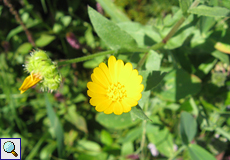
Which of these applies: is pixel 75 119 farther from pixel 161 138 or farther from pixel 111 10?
pixel 111 10

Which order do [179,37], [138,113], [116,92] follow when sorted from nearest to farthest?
[138,113] < [116,92] < [179,37]

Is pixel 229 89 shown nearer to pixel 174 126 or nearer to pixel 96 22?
pixel 174 126

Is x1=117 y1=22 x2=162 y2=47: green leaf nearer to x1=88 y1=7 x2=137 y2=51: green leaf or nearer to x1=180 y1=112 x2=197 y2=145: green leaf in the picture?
x1=88 y1=7 x2=137 y2=51: green leaf

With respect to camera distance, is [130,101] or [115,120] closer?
[130,101]

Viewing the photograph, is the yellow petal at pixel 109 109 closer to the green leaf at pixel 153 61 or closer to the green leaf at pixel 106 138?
the green leaf at pixel 153 61

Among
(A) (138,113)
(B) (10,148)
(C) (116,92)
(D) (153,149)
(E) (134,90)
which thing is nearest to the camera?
(A) (138,113)

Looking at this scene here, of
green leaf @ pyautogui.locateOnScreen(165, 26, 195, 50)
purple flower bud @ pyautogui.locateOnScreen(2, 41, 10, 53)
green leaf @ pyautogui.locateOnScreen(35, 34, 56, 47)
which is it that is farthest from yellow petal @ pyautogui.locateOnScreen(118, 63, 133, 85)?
purple flower bud @ pyautogui.locateOnScreen(2, 41, 10, 53)

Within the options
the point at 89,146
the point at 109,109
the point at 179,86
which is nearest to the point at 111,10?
the point at 179,86

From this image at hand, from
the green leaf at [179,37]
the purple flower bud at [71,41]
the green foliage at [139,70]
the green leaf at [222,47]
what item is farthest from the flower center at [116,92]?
the green leaf at [222,47]
